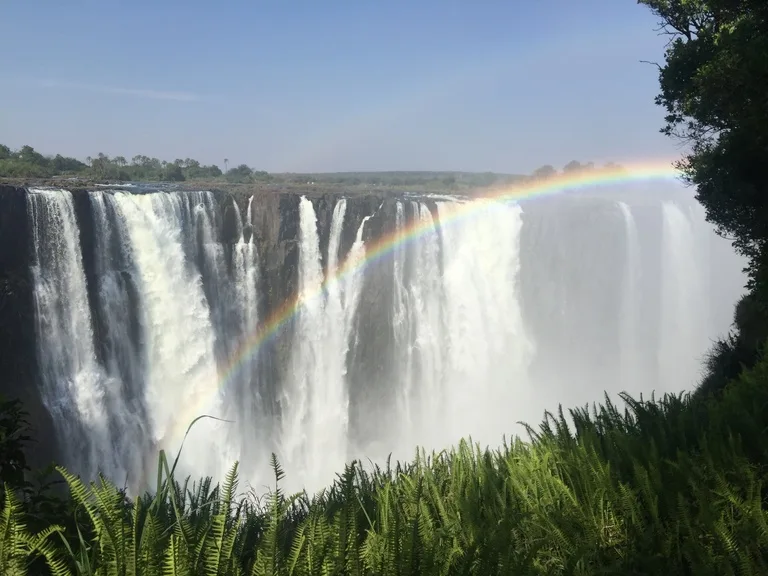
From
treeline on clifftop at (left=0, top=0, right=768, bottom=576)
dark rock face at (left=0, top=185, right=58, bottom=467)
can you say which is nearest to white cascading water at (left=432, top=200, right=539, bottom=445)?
dark rock face at (left=0, top=185, right=58, bottom=467)

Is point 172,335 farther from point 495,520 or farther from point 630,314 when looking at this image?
point 630,314

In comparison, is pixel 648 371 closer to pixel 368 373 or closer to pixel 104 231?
pixel 368 373

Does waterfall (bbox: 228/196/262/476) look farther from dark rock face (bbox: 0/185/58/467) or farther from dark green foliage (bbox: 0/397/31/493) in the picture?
dark green foliage (bbox: 0/397/31/493)

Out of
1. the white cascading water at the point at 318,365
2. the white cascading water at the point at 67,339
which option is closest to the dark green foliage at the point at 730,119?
the white cascading water at the point at 318,365

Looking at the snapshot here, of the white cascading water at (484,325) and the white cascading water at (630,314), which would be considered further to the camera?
the white cascading water at (630,314)

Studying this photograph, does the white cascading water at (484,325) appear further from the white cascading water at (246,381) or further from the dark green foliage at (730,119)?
the dark green foliage at (730,119)
